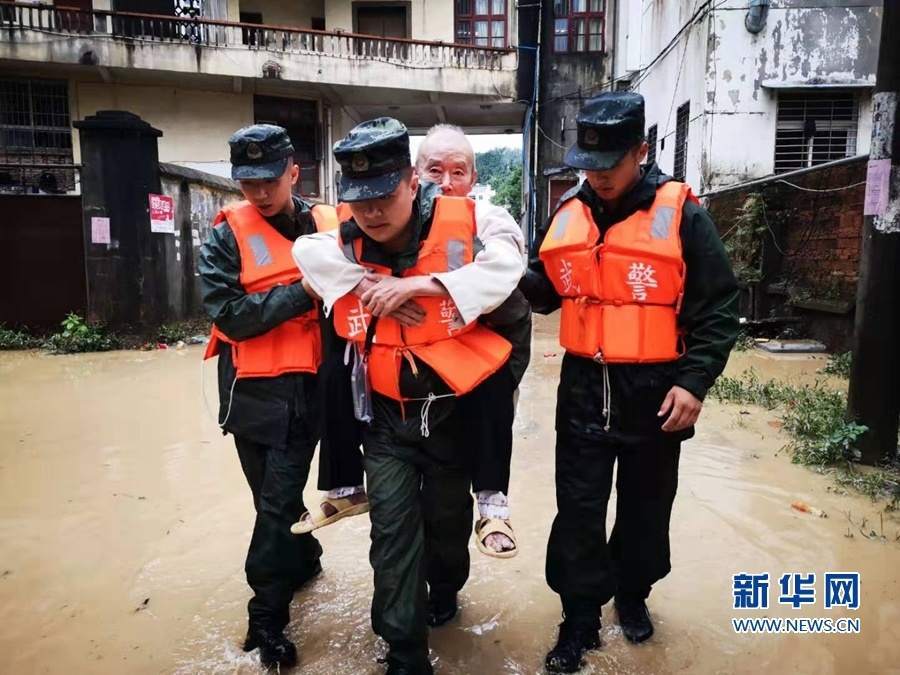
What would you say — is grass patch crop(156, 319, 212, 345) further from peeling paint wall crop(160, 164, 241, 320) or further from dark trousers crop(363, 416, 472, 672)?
dark trousers crop(363, 416, 472, 672)

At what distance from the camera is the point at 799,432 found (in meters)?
5.06

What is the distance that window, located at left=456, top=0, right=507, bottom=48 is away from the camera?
1847 centimetres

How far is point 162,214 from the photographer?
9812 mm

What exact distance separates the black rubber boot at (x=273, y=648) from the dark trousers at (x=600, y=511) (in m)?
1.03

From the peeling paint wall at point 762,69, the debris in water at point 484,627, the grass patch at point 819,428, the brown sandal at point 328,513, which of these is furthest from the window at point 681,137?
the brown sandal at point 328,513

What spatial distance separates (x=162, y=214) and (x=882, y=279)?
8.84 meters

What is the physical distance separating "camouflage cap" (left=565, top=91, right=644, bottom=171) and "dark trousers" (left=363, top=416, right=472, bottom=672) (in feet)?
3.47

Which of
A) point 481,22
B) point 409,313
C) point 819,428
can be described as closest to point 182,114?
point 481,22

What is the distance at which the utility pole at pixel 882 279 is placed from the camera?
168 inches

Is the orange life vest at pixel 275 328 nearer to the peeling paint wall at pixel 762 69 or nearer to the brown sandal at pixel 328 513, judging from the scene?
the brown sandal at pixel 328 513

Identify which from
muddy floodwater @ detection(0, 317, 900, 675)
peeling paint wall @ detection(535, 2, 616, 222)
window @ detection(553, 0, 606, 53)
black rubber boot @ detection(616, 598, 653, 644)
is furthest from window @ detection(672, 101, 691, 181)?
black rubber boot @ detection(616, 598, 653, 644)

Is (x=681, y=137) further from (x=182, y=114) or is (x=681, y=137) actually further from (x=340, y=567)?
(x=340, y=567)

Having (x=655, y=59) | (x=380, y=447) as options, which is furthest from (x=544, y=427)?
(x=655, y=59)

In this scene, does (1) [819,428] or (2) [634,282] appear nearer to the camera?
(2) [634,282]
